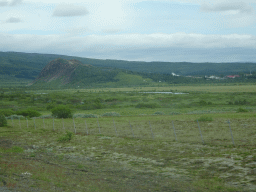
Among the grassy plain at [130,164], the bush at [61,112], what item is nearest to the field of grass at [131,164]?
the grassy plain at [130,164]

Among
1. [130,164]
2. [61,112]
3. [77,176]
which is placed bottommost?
[61,112]

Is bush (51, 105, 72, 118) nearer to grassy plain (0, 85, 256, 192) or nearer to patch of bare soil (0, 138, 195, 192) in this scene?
grassy plain (0, 85, 256, 192)

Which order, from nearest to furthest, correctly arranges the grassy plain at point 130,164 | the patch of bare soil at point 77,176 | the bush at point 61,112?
the patch of bare soil at point 77,176 < the grassy plain at point 130,164 < the bush at point 61,112

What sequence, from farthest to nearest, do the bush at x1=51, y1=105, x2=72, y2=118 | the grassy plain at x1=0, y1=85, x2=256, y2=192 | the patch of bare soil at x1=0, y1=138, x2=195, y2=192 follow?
the bush at x1=51, y1=105, x2=72, y2=118, the grassy plain at x1=0, y1=85, x2=256, y2=192, the patch of bare soil at x1=0, y1=138, x2=195, y2=192

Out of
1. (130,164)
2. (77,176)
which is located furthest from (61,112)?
(77,176)

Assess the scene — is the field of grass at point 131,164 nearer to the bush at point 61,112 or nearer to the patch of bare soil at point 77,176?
the patch of bare soil at point 77,176

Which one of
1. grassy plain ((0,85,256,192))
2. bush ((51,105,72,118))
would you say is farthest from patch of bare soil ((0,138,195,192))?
bush ((51,105,72,118))

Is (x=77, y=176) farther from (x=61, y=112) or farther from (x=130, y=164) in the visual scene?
(x=61, y=112)

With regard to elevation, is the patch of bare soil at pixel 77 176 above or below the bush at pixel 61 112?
above

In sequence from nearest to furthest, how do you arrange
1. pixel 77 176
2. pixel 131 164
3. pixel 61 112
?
pixel 77 176
pixel 131 164
pixel 61 112

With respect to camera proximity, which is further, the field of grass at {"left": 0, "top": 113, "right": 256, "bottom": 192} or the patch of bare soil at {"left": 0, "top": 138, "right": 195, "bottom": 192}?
the field of grass at {"left": 0, "top": 113, "right": 256, "bottom": 192}

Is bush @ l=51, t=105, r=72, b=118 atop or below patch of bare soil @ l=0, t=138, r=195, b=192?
below

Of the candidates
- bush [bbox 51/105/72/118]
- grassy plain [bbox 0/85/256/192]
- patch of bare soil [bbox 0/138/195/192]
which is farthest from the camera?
bush [bbox 51/105/72/118]

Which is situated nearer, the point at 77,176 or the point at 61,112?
the point at 77,176
